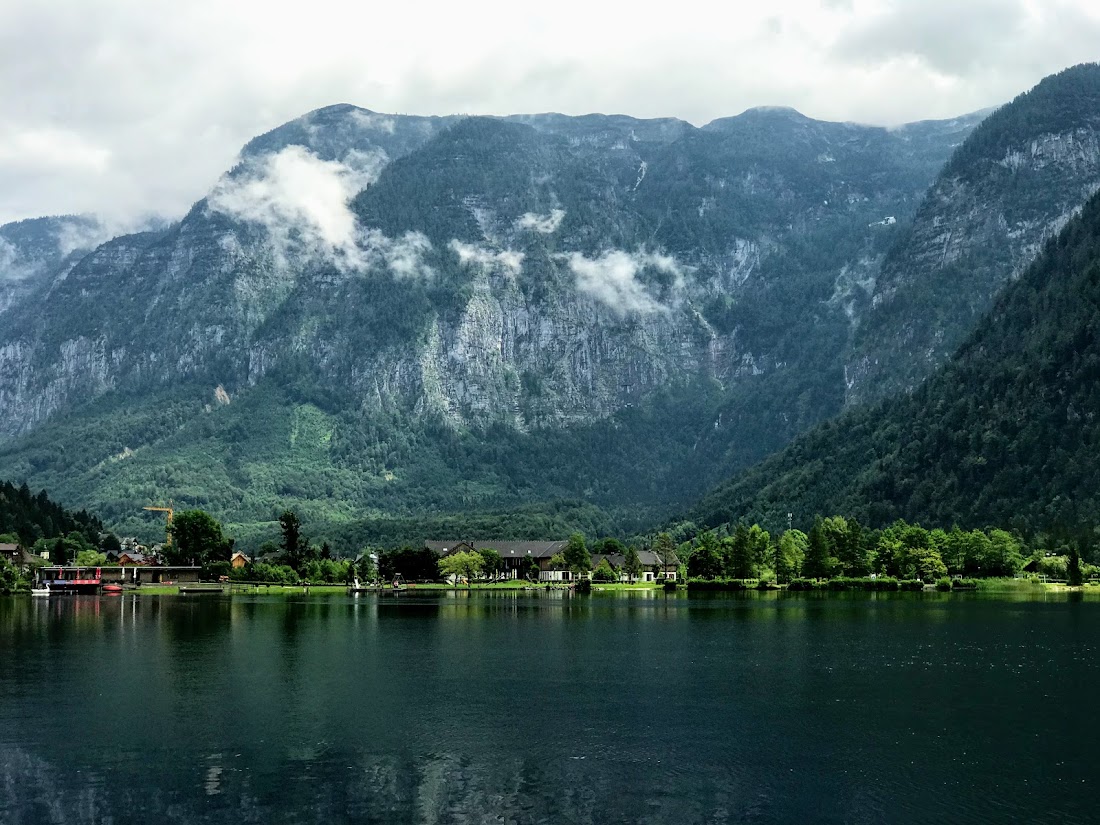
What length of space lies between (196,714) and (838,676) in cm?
3964

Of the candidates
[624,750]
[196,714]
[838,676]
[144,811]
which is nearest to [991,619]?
[838,676]

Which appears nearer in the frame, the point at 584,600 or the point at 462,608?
the point at 462,608

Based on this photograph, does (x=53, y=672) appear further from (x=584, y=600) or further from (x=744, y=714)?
(x=584, y=600)

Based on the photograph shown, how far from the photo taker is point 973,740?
56719 mm

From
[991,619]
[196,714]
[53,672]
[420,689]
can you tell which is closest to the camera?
[196,714]

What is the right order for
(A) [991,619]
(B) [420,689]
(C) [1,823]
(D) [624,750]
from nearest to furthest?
(C) [1,823]
(D) [624,750]
(B) [420,689]
(A) [991,619]

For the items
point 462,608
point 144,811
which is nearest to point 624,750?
point 144,811

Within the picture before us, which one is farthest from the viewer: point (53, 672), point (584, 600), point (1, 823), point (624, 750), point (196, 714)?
point (584, 600)

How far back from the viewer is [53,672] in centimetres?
8006

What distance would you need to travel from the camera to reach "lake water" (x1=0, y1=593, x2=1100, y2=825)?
46.2 m

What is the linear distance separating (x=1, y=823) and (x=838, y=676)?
5108cm

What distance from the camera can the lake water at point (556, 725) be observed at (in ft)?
151

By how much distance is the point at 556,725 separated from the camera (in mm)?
61500

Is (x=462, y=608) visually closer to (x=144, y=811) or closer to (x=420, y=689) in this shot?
(x=420, y=689)
